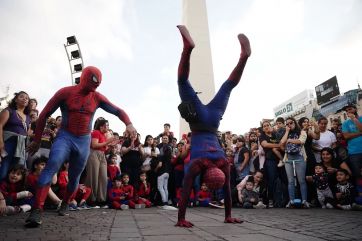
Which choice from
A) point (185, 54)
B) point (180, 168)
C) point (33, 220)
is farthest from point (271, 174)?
point (33, 220)

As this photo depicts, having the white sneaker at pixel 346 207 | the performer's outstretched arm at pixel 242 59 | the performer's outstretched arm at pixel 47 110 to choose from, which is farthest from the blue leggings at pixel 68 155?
the white sneaker at pixel 346 207

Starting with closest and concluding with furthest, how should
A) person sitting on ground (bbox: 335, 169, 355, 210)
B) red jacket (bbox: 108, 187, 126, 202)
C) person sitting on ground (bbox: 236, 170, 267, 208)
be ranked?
person sitting on ground (bbox: 335, 169, 355, 210) < red jacket (bbox: 108, 187, 126, 202) < person sitting on ground (bbox: 236, 170, 267, 208)

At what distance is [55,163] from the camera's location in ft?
13.1

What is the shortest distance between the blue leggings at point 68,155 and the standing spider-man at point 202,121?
67.4 inches

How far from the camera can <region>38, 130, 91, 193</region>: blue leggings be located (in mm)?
3977

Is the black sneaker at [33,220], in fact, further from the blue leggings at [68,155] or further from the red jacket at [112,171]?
the red jacket at [112,171]

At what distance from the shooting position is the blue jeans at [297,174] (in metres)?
7.07

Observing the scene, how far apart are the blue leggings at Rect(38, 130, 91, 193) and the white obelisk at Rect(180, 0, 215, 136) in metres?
17.2

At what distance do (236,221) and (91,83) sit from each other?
110 inches

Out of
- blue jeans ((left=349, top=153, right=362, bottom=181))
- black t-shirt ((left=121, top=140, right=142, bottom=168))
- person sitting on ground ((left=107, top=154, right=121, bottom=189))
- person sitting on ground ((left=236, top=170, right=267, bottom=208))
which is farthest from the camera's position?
black t-shirt ((left=121, top=140, right=142, bottom=168))

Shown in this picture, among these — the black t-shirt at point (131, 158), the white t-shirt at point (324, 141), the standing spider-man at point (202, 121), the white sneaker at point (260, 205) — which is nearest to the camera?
the standing spider-man at point (202, 121)

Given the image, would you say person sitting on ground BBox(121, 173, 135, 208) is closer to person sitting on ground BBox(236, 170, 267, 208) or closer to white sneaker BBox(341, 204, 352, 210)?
person sitting on ground BBox(236, 170, 267, 208)

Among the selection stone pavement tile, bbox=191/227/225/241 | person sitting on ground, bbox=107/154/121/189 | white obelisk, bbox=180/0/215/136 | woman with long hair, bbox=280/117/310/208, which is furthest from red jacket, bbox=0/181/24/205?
white obelisk, bbox=180/0/215/136

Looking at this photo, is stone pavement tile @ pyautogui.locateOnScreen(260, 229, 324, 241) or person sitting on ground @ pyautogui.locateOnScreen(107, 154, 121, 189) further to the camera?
person sitting on ground @ pyautogui.locateOnScreen(107, 154, 121, 189)
